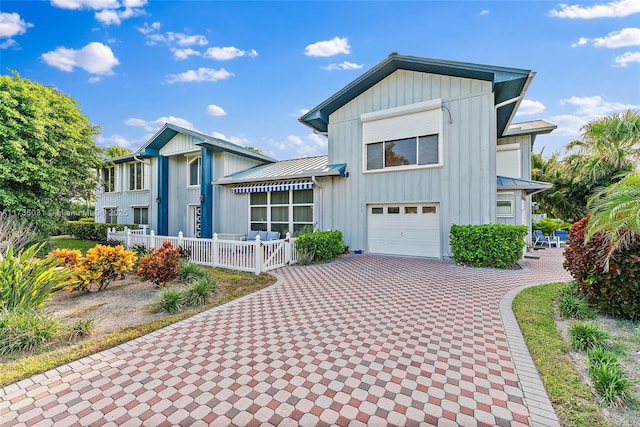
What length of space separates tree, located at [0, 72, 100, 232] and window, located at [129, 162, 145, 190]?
696 cm

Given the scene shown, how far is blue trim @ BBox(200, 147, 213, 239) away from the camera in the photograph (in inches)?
672

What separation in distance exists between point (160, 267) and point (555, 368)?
29.7 feet

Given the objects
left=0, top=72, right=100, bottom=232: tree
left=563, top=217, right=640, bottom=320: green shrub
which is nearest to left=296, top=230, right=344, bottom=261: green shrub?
left=563, top=217, right=640, bottom=320: green shrub

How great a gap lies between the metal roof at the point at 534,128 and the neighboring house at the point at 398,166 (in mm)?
64

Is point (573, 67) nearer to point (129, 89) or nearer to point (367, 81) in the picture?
point (367, 81)

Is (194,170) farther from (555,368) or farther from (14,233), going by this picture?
(555,368)

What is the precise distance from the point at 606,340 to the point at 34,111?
18.9 metres

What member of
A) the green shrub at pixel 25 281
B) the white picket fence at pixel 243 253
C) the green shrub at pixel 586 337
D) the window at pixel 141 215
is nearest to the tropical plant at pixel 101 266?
the green shrub at pixel 25 281

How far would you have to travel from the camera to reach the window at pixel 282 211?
1533 cm

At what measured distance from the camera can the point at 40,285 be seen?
5.75 metres

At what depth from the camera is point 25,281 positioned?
557cm

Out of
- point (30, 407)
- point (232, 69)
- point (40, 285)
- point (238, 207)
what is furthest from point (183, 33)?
point (30, 407)

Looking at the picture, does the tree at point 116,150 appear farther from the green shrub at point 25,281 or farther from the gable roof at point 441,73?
the green shrub at point 25,281

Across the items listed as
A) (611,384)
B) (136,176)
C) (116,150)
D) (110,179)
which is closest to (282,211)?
(136,176)
